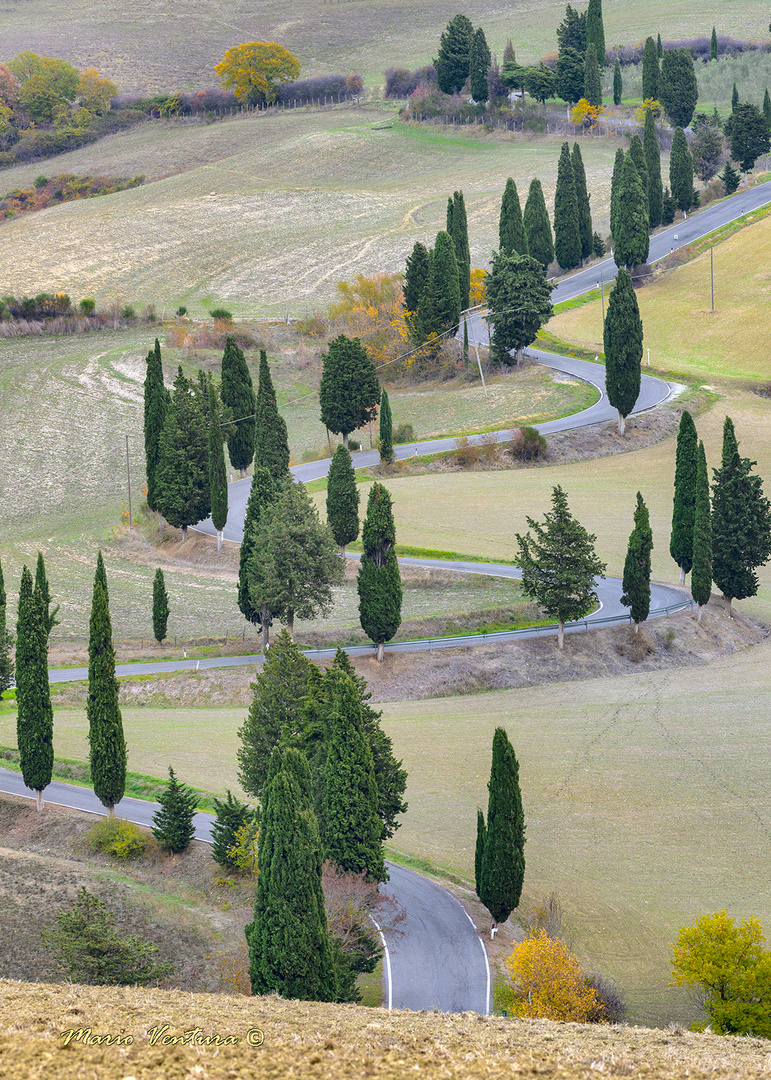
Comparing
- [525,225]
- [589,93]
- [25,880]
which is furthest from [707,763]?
[589,93]

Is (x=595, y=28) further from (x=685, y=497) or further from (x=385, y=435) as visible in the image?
(x=685, y=497)

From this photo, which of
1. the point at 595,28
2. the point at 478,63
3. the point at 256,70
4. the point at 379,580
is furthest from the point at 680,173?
the point at 379,580

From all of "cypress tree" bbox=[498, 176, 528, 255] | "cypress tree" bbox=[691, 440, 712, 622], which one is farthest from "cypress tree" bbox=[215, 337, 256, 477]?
"cypress tree" bbox=[498, 176, 528, 255]

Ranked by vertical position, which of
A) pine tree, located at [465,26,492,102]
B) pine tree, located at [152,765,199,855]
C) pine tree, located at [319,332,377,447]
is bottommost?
pine tree, located at [152,765,199,855]

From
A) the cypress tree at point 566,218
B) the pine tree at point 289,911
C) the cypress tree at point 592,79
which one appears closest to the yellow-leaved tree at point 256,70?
the cypress tree at point 592,79

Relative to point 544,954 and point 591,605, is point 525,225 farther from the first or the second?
point 544,954

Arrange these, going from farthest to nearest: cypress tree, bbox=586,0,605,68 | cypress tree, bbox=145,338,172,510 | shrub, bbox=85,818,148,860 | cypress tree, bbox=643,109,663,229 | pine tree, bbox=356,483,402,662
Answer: cypress tree, bbox=586,0,605,68 < cypress tree, bbox=643,109,663,229 < cypress tree, bbox=145,338,172,510 < pine tree, bbox=356,483,402,662 < shrub, bbox=85,818,148,860

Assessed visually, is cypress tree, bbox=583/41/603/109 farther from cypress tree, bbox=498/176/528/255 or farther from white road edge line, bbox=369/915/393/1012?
white road edge line, bbox=369/915/393/1012
